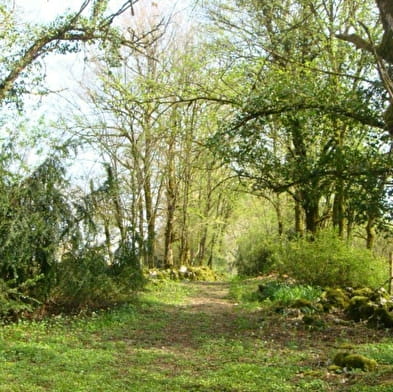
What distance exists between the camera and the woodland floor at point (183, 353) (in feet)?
18.1

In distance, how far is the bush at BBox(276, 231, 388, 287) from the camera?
12.8 meters

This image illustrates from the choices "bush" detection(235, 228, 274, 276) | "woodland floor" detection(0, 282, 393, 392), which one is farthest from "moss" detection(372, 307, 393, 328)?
"bush" detection(235, 228, 274, 276)

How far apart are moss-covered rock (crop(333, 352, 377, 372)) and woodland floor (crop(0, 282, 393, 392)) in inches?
5.4

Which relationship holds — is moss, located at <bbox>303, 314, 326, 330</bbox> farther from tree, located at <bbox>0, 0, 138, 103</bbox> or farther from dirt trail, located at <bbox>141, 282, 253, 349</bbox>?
tree, located at <bbox>0, 0, 138, 103</bbox>

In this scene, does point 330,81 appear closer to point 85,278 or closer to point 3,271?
point 85,278

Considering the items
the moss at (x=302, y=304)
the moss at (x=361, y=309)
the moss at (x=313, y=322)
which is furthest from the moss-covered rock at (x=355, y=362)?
the moss at (x=302, y=304)

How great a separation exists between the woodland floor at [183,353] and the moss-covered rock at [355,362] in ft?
0.45

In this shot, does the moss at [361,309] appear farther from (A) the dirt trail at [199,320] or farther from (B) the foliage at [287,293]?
(A) the dirt trail at [199,320]

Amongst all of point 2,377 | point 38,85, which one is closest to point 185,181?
point 38,85

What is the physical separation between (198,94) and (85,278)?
568 centimetres

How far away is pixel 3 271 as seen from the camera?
29.4ft

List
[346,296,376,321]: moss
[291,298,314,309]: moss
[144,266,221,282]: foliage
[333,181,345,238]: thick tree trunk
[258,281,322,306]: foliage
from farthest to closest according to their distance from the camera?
[144,266,221,282]: foliage, [333,181,345,238]: thick tree trunk, [258,281,322,306]: foliage, [291,298,314,309]: moss, [346,296,376,321]: moss

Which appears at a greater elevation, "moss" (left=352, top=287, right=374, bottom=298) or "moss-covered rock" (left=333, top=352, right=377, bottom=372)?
"moss" (left=352, top=287, right=374, bottom=298)

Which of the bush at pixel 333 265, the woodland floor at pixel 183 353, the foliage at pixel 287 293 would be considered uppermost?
the bush at pixel 333 265
